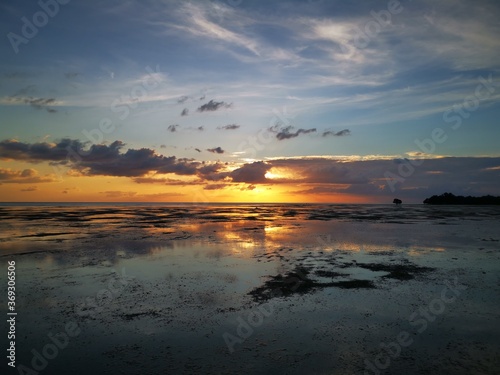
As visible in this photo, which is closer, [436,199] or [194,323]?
[194,323]

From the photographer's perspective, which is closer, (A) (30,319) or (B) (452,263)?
(A) (30,319)

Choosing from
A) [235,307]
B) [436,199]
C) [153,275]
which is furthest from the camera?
[436,199]

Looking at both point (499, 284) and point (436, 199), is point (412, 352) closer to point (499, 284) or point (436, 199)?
point (499, 284)

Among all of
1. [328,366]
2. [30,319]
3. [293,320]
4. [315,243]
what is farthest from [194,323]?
[315,243]

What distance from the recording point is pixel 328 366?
8.18m

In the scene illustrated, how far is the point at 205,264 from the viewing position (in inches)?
781

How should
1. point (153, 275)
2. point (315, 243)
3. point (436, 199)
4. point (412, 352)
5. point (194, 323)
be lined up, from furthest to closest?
1. point (436, 199)
2. point (315, 243)
3. point (153, 275)
4. point (194, 323)
5. point (412, 352)

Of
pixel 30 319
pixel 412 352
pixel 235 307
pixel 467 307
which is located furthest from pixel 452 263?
pixel 30 319

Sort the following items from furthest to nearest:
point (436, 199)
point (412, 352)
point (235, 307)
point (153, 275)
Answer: point (436, 199), point (153, 275), point (235, 307), point (412, 352)

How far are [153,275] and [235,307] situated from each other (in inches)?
256

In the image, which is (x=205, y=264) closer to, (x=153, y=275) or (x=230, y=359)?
(x=153, y=275)

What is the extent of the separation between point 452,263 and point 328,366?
15833 mm

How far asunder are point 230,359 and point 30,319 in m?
7.44

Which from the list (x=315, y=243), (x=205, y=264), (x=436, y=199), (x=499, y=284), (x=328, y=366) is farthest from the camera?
(x=436, y=199)
